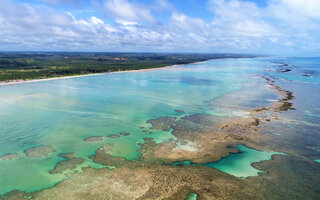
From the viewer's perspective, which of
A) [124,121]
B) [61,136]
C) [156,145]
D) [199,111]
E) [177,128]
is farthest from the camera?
[199,111]

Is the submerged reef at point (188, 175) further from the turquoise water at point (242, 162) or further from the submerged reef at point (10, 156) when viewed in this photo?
the submerged reef at point (10, 156)

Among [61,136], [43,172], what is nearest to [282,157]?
[43,172]

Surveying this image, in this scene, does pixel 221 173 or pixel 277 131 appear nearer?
pixel 221 173

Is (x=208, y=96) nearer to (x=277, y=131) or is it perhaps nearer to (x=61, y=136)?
(x=277, y=131)

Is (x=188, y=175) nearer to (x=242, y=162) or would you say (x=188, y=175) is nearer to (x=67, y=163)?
(x=242, y=162)

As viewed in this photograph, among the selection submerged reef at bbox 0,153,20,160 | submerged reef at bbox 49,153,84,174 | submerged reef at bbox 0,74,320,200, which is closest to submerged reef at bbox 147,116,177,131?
submerged reef at bbox 0,74,320,200

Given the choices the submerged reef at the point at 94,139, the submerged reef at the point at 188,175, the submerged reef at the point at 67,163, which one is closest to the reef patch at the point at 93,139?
the submerged reef at the point at 94,139
